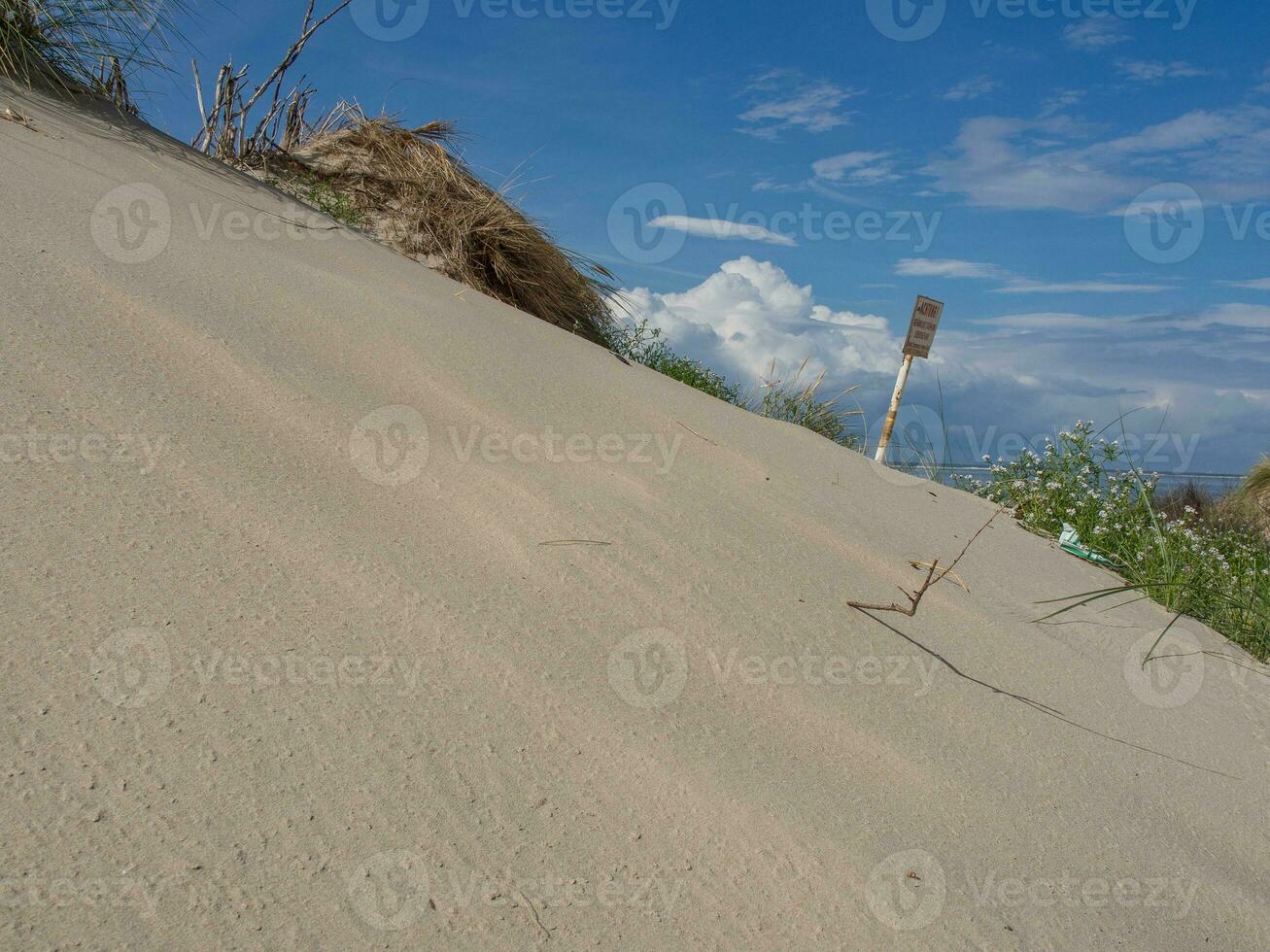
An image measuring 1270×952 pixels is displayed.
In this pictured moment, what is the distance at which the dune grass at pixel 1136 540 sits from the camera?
383 cm

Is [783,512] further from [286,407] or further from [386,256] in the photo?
[386,256]

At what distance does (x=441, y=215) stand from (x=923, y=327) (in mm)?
3914

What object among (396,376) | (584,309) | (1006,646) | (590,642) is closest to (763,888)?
(590,642)

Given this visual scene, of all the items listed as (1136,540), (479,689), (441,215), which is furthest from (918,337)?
(479,689)

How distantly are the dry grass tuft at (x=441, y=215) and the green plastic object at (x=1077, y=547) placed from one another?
3.19m

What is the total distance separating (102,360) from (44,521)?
717 millimetres

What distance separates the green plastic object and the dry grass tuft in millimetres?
3188

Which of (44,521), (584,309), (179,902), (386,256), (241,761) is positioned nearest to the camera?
(179,902)

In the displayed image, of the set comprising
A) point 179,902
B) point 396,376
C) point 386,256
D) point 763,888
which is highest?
point 386,256

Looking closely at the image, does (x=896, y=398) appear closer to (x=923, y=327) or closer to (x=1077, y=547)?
(x=923, y=327)

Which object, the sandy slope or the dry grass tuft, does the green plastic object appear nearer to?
the sandy slope

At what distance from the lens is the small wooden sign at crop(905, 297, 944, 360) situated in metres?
7.26

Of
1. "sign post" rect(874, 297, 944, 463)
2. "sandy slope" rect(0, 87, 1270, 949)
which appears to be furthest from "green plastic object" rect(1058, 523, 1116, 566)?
"sign post" rect(874, 297, 944, 463)

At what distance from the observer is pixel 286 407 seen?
2404mm
